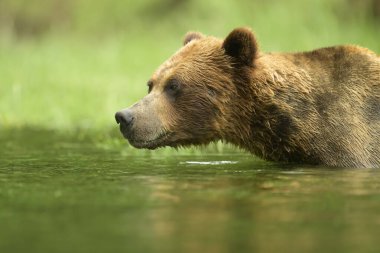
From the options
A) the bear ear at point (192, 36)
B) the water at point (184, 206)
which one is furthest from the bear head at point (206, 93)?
the bear ear at point (192, 36)

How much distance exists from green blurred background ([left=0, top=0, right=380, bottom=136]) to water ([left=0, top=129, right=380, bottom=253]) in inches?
174

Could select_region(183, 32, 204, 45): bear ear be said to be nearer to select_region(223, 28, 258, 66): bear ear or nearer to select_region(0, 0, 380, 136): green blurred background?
select_region(223, 28, 258, 66): bear ear

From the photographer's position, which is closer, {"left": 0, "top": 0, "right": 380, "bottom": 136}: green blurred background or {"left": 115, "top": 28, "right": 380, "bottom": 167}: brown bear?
{"left": 115, "top": 28, "right": 380, "bottom": 167}: brown bear

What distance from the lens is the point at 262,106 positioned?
23.4 feet

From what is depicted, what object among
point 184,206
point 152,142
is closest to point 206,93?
point 152,142

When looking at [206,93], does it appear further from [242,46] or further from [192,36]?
[192,36]

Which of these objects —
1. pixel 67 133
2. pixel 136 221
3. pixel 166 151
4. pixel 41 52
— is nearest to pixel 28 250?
pixel 136 221

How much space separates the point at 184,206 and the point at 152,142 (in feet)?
7.28

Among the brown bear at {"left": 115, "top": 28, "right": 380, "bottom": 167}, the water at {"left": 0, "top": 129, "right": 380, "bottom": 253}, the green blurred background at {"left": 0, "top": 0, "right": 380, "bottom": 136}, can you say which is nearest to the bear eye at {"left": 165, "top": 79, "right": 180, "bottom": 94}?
the brown bear at {"left": 115, "top": 28, "right": 380, "bottom": 167}

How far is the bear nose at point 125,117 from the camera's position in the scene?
6.77 m

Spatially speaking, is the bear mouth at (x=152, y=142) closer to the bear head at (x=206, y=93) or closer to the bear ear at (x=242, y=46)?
the bear head at (x=206, y=93)

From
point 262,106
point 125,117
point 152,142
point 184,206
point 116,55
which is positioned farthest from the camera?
point 116,55

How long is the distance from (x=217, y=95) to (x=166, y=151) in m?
1.61

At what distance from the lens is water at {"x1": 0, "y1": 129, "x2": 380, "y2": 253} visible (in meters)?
3.82
